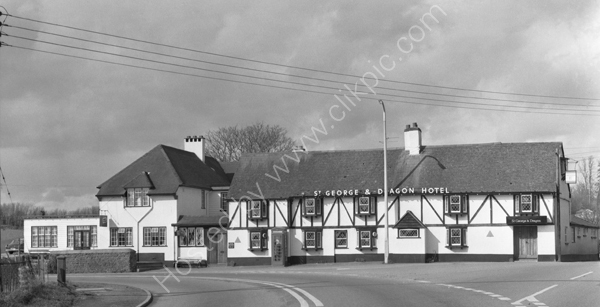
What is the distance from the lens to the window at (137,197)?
5522 cm

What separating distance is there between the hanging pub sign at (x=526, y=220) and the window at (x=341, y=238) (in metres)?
11.4

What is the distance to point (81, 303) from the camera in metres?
21.8

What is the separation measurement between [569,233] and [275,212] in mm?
21711

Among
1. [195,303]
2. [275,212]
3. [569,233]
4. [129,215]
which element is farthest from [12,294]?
[569,233]

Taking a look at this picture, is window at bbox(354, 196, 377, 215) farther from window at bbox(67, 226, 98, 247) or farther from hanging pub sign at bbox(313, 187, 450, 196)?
window at bbox(67, 226, 98, 247)

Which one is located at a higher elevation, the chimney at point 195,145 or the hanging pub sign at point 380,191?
the chimney at point 195,145

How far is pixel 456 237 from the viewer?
47.9 meters

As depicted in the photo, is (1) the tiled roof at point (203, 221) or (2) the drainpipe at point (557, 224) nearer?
(2) the drainpipe at point (557, 224)

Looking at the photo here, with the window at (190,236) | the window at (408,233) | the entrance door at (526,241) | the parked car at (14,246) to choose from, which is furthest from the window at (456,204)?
the parked car at (14,246)

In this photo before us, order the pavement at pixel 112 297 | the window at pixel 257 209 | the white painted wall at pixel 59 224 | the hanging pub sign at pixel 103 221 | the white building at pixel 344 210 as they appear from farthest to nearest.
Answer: the white painted wall at pixel 59 224 < the hanging pub sign at pixel 103 221 < the window at pixel 257 209 < the white building at pixel 344 210 < the pavement at pixel 112 297

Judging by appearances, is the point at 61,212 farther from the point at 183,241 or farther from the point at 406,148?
the point at 406,148

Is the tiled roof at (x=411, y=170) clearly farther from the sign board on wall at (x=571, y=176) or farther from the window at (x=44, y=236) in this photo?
the window at (x=44, y=236)

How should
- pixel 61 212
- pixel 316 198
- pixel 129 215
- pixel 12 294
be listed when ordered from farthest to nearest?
pixel 61 212, pixel 129 215, pixel 316 198, pixel 12 294

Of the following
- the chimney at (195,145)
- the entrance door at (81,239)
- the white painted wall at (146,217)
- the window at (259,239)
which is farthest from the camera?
the chimney at (195,145)
